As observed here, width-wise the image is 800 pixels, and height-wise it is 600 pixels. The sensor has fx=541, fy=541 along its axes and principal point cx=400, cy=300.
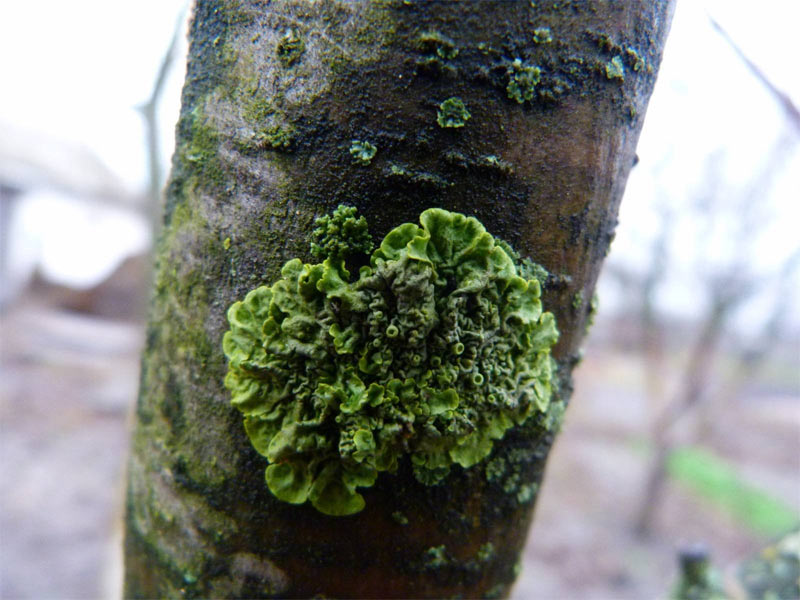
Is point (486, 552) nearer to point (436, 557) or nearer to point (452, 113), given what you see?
point (436, 557)

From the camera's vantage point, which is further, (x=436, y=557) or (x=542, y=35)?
(x=436, y=557)

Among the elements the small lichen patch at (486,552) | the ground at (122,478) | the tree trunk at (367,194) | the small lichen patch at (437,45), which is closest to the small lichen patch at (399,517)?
the tree trunk at (367,194)

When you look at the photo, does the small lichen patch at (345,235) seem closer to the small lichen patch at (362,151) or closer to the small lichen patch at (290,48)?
the small lichen patch at (362,151)

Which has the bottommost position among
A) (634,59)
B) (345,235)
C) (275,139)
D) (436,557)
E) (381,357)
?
(436,557)

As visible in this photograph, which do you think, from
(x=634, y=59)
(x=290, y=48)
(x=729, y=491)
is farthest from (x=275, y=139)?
(x=729, y=491)

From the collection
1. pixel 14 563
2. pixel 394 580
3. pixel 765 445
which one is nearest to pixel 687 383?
pixel 765 445

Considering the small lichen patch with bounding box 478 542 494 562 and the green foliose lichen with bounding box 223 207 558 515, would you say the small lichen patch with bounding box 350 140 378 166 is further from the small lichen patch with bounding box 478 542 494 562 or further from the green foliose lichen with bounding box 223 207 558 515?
the small lichen patch with bounding box 478 542 494 562
